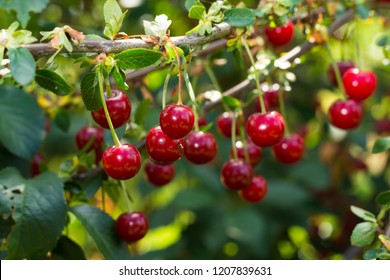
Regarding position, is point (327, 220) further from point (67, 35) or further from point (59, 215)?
point (67, 35)

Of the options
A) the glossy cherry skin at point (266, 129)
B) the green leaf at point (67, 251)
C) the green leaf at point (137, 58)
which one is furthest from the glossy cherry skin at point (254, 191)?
the green leaf at point (137, 58)

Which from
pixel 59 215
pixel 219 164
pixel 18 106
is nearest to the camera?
pixel 59 215

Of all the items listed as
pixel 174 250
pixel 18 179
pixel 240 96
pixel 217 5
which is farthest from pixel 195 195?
pixel 217 5

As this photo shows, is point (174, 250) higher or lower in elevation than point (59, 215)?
lower

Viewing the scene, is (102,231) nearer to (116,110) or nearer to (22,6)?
(116,110)

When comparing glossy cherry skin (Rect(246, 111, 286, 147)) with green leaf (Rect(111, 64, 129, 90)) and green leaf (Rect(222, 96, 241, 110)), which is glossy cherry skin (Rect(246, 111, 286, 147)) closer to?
green leaf (Rect(222, 96, 241, 110))

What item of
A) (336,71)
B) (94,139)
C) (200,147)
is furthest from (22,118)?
(336,71)
